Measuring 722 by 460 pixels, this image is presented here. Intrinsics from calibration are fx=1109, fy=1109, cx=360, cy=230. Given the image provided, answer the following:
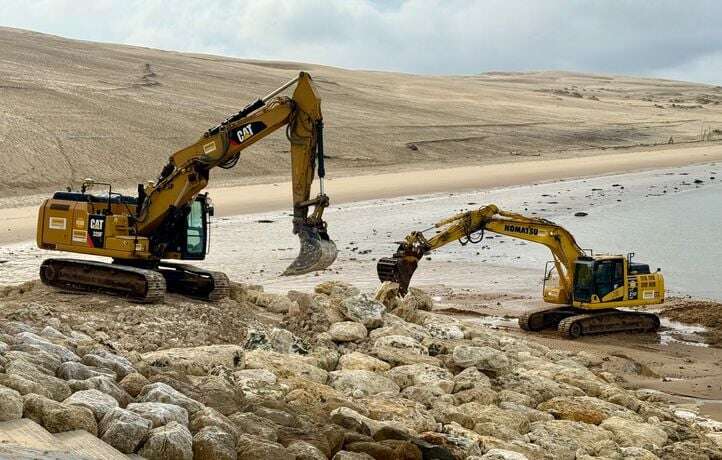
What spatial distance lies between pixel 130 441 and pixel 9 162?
1275 inches

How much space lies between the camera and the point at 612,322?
71.6 ft

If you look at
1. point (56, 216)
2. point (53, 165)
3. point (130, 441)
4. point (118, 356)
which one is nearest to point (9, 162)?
point (53, 165)

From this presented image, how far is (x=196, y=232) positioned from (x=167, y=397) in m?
8.23

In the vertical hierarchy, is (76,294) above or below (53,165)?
below

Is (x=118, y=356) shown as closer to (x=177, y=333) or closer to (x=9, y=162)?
(x=177, y=333)

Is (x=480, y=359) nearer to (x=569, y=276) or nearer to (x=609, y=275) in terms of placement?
(x=569, y=276)

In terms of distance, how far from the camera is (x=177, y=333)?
15.1 m

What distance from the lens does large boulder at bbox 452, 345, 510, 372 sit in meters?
15.0

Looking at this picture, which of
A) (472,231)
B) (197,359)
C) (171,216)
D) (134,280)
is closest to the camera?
(197,359)

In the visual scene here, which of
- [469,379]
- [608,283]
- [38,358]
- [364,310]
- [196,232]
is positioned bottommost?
[469,379]

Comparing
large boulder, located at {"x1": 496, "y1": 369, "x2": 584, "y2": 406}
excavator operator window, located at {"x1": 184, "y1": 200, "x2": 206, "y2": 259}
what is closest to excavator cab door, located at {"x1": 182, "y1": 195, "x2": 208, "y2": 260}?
excavator operator window, located at {"x1": 184, "y1": 200, "x2": 206, "y2": 259}

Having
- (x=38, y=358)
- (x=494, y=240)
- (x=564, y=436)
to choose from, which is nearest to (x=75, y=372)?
(x=38, y=358)

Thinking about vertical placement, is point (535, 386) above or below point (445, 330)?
below

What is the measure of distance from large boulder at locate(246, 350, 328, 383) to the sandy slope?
83.8 ft
